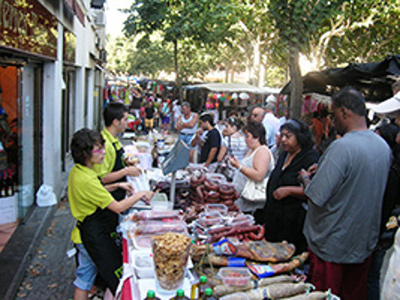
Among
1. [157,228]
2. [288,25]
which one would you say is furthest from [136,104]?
[157,228]

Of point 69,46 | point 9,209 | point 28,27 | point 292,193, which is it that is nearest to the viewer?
point 292,193

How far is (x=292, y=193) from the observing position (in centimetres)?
382

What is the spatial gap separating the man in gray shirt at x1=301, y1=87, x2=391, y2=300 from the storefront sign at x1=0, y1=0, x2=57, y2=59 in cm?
344

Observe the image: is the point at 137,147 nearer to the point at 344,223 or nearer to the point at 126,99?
the point at 344,223

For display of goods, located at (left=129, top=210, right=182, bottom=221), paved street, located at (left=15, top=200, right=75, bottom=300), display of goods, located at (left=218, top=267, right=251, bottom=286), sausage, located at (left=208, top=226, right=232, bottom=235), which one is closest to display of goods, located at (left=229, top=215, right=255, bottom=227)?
sausage, located at (left=208, top=226, right=232, bottom=235)

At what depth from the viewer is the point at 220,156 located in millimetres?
6773

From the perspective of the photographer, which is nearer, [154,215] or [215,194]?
[154,215]

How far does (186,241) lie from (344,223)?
1339 mm

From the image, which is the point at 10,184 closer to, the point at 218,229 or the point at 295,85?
the point at 218,229

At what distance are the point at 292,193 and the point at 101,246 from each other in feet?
6.09

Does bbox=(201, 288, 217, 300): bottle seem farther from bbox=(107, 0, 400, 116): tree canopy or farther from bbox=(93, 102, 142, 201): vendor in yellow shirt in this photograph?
bbox=(107, 0, 400, 116): tree canopy

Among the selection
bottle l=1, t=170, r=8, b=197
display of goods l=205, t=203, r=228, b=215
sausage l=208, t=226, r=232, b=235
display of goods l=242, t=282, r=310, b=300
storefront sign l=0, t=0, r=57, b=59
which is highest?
storefront sign l=0, t=0, r=57, b=59

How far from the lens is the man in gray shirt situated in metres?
3.04

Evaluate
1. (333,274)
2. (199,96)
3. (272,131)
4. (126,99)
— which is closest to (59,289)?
(333,274)
